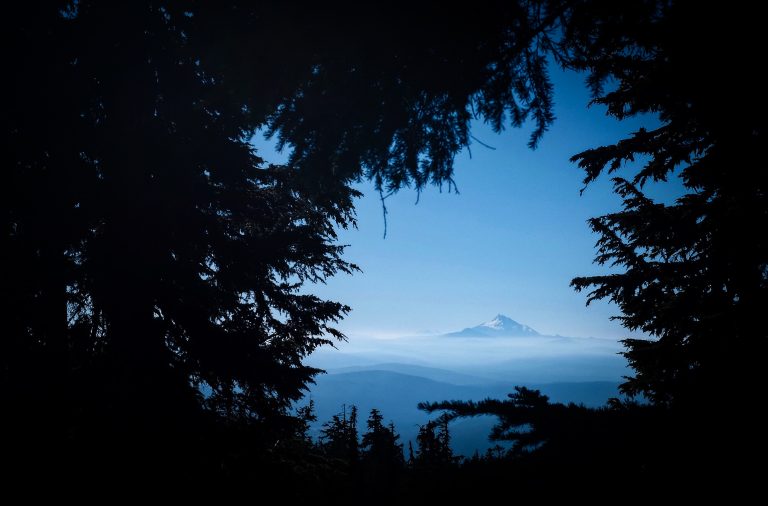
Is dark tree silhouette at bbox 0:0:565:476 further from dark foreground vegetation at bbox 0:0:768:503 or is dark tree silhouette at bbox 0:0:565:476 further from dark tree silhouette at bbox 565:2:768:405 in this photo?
dark tree silhouette at bbox 565:2:768:405

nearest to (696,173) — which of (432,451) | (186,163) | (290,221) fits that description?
(290,221)

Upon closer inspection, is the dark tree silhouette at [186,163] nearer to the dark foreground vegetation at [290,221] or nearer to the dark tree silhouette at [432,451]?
the dark foreground vegetation at [290,221]

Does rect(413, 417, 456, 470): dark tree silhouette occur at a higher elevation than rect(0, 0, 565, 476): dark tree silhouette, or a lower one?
lower

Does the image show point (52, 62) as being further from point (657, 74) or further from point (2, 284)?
point (657, 74)

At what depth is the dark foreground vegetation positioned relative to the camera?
194 centimetres

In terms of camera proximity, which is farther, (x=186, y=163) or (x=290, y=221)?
(x=290, y=221)

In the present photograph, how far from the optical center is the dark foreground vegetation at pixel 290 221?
6.37 feet

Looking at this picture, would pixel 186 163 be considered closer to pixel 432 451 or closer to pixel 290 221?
pixel 290 221

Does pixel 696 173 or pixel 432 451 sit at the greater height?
Result: pixel 696 173

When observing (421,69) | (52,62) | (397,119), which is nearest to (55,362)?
(52,62)

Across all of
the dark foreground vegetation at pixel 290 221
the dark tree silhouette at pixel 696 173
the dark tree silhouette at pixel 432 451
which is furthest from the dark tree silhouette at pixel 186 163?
the dark tree silhouette at pixel 432 451

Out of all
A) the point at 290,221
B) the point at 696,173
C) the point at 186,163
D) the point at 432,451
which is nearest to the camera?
the point at 696,173

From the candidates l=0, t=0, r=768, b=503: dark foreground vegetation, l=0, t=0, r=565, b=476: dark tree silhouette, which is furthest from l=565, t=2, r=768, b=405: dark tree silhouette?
l=0, t=0, r=565, b=476: dark tree silhouette

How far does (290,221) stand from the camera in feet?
25.3
